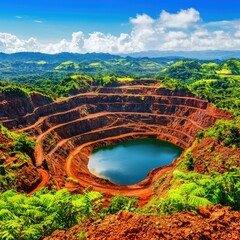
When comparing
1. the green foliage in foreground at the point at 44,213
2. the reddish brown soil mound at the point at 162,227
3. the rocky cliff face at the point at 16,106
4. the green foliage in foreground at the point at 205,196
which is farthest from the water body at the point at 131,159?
the reddish brown soil mound at the point at 162,227

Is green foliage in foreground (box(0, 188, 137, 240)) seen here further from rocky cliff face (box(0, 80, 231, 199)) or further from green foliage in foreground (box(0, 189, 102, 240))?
rocky cliff face (box(0, 80, 231, 199))

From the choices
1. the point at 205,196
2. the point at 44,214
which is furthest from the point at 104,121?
the point at 44,214

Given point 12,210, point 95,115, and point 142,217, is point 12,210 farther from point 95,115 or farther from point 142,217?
point 95,115

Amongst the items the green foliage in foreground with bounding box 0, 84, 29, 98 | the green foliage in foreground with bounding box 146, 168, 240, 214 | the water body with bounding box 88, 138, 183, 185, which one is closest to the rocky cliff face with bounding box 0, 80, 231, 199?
the water body with bounding box 88, 138, 183, 185

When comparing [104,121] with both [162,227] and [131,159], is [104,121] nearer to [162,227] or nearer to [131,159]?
[131,159]

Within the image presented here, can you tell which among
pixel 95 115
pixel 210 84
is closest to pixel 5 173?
pixel 95 115

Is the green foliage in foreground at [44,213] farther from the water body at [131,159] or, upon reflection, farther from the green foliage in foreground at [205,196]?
the water body at [131,159]
